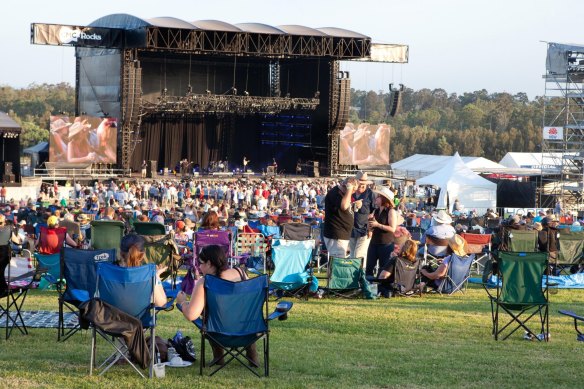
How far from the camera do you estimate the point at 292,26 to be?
37469 mm

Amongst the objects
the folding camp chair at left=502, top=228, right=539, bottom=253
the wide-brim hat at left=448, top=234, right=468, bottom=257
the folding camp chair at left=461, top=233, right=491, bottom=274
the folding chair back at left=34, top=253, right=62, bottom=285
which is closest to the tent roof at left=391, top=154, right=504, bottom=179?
the folding camp chair at left=461, top=233, right=491, bottom=274

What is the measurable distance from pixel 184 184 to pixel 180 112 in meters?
6.74

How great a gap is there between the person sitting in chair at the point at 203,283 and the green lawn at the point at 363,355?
0.12m

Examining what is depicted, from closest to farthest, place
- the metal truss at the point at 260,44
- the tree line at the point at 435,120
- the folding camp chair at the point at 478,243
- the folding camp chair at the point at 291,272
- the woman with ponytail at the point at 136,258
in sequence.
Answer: the woman with ponytail at the point at 136,258
the folding camp chair at the point at 291,272
the folding camp chair at the point at 478,243
the metal truss at the point at 260,44
the tree line at the point at 435,120

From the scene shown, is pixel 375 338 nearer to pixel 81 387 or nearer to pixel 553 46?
pixel 81 387

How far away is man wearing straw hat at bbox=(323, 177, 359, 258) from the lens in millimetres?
10953

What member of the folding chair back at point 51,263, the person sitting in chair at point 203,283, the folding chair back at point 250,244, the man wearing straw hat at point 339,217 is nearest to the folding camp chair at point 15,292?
the folding chair back at point 51,263

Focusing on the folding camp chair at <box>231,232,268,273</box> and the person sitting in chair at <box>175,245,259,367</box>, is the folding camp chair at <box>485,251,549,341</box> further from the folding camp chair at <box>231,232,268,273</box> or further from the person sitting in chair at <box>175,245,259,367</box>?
the folding camp chair at <box>231,232,268,273</box>

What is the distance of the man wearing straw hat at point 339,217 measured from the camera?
10953mm

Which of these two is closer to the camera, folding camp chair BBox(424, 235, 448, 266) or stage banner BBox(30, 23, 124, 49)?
folding camp chair BBox(424, 235, 448, 266)

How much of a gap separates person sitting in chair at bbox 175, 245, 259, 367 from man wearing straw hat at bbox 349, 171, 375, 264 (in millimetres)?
4692

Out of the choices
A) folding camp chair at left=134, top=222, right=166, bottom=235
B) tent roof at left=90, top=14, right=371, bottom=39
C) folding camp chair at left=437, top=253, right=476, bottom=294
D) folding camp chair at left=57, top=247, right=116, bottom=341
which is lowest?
folding camp chair at left=437, top=253, right=476, bottom=294

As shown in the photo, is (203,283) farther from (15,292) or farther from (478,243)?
(478,243)

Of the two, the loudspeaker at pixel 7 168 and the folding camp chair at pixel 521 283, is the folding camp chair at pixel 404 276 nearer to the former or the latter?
the folding camp chair at pixel 521 283
